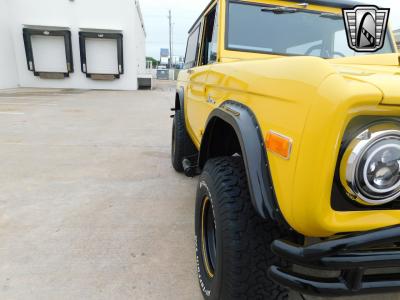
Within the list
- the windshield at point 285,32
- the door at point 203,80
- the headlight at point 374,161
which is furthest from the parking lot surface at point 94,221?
the windshield at point 285,32

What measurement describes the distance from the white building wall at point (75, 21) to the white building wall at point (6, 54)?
32cm

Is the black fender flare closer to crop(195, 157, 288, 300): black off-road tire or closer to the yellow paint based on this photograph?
the yellow paint

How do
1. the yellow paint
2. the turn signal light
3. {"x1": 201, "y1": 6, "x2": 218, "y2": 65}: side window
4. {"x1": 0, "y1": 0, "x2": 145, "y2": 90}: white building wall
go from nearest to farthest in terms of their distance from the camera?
the yellow paint < the turn signal light < {"x1": 201, "y1": 6, "x2": 218, "y2": 65}: side window < {"x1": 0, "y1": 0, "x2": 145, "y2": 90}: white building wall

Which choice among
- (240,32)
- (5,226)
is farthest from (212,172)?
(5,226)

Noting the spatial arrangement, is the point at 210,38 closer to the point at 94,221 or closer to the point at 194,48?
the point at 194,48

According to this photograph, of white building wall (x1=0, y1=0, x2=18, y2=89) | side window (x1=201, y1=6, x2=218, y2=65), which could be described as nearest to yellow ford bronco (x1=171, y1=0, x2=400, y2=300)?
side window (x1=201, y1=6, x2=218, y2=65)

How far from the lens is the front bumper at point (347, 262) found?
1052 mm

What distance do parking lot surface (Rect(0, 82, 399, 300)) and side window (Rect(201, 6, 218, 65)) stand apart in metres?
1.51

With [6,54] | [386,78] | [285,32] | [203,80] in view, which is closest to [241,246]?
[386,78]

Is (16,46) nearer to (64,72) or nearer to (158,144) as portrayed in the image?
(64,72)

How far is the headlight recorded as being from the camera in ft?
3.47

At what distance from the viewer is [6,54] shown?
1662 cm

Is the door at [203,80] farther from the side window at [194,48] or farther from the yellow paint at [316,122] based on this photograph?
the yellow paint at [316,122]

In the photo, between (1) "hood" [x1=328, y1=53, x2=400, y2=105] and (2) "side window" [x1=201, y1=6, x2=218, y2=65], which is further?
(2) "side window" [x1=201, y1=6, x2=218, y2=65]
